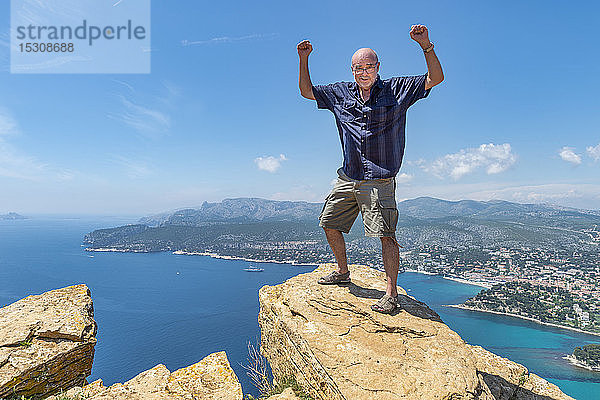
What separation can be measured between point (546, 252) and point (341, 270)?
399 ft

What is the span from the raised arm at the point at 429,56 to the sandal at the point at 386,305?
247 centimetres

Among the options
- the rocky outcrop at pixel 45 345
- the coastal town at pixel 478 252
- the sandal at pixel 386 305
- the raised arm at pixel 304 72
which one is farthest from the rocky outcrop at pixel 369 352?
the coastal town at pixel 478 252

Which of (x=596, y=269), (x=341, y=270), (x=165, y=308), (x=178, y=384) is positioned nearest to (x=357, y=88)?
(x=341, y=270)

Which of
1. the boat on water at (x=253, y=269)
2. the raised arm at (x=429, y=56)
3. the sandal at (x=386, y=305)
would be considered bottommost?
the boat on water at (x=253, y=269)

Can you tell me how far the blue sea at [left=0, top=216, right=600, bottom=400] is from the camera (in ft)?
107

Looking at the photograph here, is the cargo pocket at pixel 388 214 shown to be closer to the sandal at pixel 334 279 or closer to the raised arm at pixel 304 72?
the sandal at pixel 334 279

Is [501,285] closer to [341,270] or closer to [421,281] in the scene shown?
[421,281]

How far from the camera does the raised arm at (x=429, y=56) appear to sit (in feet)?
10.0

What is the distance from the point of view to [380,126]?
3.57 metres

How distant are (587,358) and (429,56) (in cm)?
4665

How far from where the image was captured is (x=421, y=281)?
2864 inches

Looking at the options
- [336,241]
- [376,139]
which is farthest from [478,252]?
[376,139]

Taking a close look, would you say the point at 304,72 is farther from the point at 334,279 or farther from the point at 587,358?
the point at 587,358

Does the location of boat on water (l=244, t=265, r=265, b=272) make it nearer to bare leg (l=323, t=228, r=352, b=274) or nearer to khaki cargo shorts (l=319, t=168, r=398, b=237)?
bare leg (l=323, t=228, r=352, b=274)
